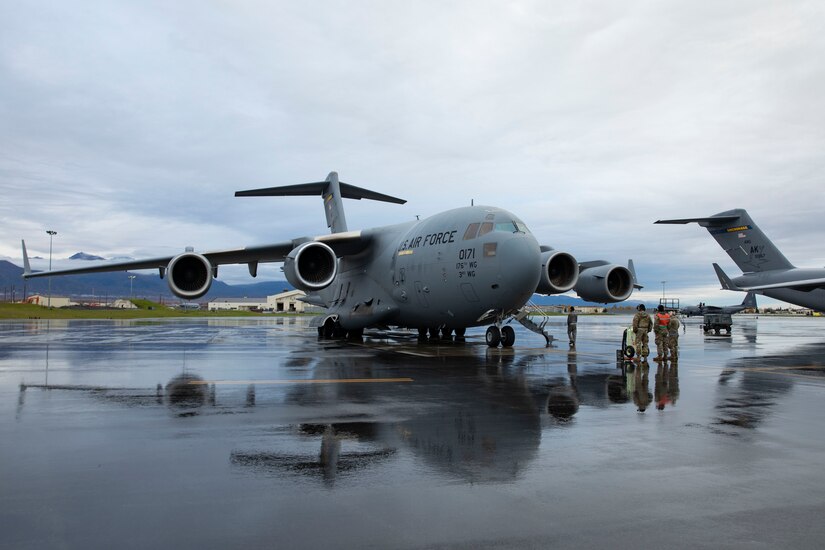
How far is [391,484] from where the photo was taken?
4316 millimetres

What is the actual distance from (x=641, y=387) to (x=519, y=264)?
253 inches

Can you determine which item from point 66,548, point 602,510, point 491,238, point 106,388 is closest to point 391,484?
point 602,510

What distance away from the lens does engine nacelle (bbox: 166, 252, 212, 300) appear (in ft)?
57.4

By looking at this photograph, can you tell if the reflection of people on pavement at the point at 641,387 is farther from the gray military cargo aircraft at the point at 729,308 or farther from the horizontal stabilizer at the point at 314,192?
the gray military cargo aircraft at the point at 729,308

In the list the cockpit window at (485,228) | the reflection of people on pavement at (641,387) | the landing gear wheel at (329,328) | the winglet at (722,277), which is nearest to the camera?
the reflection of people on pavement at (641,387)

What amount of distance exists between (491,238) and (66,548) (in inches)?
541

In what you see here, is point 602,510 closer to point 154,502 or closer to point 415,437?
point 415,437

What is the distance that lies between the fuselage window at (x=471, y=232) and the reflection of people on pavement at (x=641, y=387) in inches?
226

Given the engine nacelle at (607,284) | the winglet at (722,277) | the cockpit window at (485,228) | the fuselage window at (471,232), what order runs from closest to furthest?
the cockpit window at (485,228) → the fuselage window at (471,232) → the engine nacelle at (607,284) → the winglet at (722,277)

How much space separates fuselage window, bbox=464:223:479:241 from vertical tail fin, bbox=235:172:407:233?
9.24 meters

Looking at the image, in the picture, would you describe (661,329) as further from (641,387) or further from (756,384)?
(641,387)

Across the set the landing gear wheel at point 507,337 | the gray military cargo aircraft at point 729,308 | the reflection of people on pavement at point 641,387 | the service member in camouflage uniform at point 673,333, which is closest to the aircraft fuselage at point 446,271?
the landing gear wheel at point 507,337

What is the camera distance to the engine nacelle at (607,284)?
19.1 metres

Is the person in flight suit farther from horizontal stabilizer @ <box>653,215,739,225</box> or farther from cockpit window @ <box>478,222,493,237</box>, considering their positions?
horizontal stabilizer @ <box>653,215,739,225</box>
